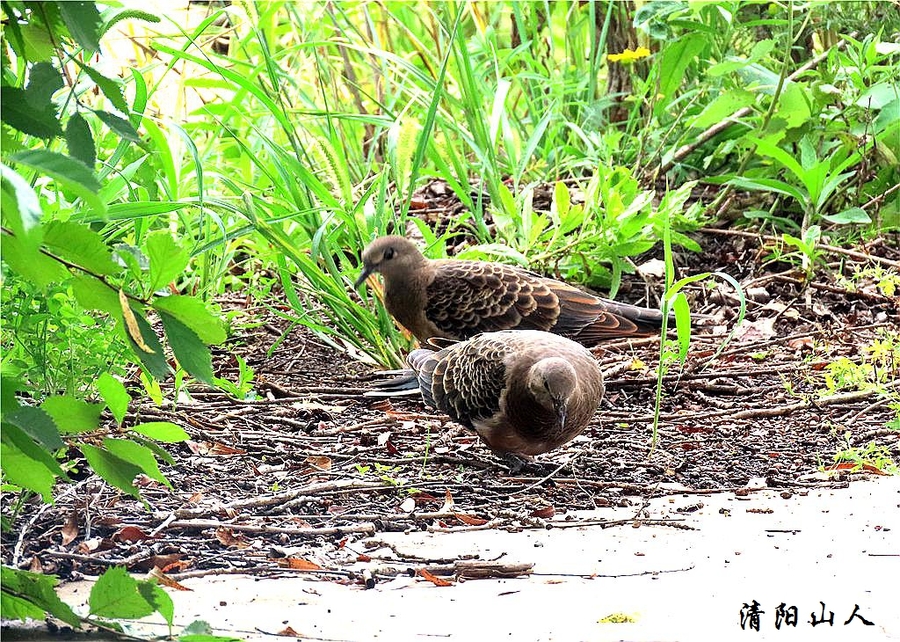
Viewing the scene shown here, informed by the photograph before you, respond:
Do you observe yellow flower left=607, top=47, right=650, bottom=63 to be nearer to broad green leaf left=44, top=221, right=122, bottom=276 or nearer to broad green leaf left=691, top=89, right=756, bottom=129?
broad green leaf left=691, top=89, right=756, bottom=129

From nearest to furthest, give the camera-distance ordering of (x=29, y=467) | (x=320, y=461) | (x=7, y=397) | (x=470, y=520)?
(x=7, y=397) → (x=29, y=467) → (x=470, y=520) → (x=320, y=461)

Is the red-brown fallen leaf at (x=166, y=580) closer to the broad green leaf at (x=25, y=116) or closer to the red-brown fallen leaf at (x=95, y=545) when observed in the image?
the red-brown fallen leaf at (x=95, y=545)

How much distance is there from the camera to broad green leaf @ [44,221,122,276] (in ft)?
5.23

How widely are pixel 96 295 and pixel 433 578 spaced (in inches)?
46.1

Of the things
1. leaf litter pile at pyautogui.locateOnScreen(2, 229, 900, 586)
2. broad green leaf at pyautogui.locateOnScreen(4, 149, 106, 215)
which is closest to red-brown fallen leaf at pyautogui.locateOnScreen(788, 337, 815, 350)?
leaf litter pile at pyautogui.locateOnScreen(2, 229, 900, 586)

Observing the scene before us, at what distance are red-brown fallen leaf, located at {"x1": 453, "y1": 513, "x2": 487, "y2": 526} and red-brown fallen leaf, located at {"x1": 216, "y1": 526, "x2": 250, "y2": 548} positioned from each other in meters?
0.65

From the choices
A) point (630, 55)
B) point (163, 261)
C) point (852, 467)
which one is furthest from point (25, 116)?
point (630, 55)

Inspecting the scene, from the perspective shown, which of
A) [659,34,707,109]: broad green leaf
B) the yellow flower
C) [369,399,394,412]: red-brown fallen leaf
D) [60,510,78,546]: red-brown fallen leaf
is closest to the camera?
[60,510,78,546]: red-brown fallen leaf

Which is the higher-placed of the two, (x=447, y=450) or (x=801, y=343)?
(x=801, y=343)

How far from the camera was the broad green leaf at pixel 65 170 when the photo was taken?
52.2 inches

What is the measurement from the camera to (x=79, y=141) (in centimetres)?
166

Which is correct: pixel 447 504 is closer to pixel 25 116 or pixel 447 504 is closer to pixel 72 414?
pixel 72 414

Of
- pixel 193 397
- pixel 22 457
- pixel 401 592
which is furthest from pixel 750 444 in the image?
pixel 22 457

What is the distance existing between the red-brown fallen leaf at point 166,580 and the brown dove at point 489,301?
2229mm
